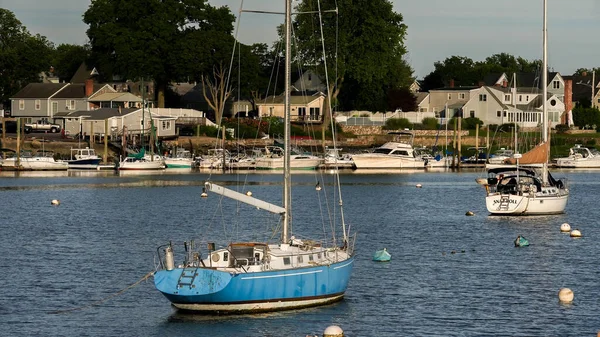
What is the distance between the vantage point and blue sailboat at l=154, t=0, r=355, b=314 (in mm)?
36750

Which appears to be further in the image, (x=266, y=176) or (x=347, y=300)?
(x=266, y=176)

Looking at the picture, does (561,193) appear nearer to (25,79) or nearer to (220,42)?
→ (220,42)

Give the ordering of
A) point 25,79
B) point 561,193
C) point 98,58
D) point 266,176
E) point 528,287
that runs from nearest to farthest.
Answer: point 528,287 < point 561,193 < point 266,176 < point 98,58 < point 25,79

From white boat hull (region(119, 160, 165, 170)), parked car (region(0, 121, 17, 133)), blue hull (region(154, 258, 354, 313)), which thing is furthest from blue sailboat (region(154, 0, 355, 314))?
parked car (region(0, 121, 17, 133))

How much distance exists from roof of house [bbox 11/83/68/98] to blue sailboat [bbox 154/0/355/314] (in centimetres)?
12763

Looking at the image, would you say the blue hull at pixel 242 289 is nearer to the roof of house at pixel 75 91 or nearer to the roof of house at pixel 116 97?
the roof of house at pixel 116 97

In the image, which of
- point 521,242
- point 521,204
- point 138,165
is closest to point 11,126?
point 138,165

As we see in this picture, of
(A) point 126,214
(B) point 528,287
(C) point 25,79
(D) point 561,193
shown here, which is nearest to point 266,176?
(A) point 126,214

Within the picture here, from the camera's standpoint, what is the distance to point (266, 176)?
126125 millimetres

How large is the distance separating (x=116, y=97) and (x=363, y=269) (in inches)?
4399

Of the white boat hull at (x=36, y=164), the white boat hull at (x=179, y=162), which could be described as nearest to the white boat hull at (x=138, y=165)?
the white boat hull at (x=179, y=162)

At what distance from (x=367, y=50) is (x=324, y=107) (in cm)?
1063

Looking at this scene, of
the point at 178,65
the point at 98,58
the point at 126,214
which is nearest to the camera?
the point at 126,214

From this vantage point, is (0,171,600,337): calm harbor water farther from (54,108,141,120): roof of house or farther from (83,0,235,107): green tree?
(83,0,235,107): green tree
